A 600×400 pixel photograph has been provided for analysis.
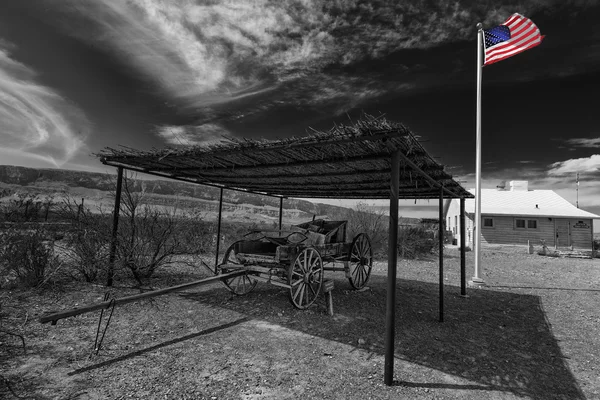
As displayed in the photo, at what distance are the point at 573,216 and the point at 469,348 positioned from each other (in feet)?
74.4

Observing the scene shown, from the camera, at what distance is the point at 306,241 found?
6648 millimetres

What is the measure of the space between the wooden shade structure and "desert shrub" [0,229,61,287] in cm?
176

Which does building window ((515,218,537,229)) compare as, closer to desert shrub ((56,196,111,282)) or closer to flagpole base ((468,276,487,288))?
flagpole base ((468,276,487,288))

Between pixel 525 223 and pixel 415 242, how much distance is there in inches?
439

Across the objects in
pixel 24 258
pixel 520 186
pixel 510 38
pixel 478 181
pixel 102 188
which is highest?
pixel 102 188

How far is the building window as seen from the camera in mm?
21984

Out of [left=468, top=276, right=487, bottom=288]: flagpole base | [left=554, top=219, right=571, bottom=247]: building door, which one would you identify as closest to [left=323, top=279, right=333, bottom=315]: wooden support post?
[left=468, top=276, right=487, bottom=288]: flagpole base

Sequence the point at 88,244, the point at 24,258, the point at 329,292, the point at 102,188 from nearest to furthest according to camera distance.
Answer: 1. the point at 329,292
2. the point at 24,258
3. the point at 88,244
4. the point at 102,188

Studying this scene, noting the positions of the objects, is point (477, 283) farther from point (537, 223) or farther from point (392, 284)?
point (537, 223)

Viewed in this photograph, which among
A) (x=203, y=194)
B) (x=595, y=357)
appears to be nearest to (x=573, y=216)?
(x=595, y=357)

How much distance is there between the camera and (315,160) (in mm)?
5051

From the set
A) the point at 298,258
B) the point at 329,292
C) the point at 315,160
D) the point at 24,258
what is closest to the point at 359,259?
the point at 329,292

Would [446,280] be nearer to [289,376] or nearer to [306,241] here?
[306,241]

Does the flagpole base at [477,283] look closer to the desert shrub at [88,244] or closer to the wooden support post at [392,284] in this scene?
the wooden support post at [392,284]
